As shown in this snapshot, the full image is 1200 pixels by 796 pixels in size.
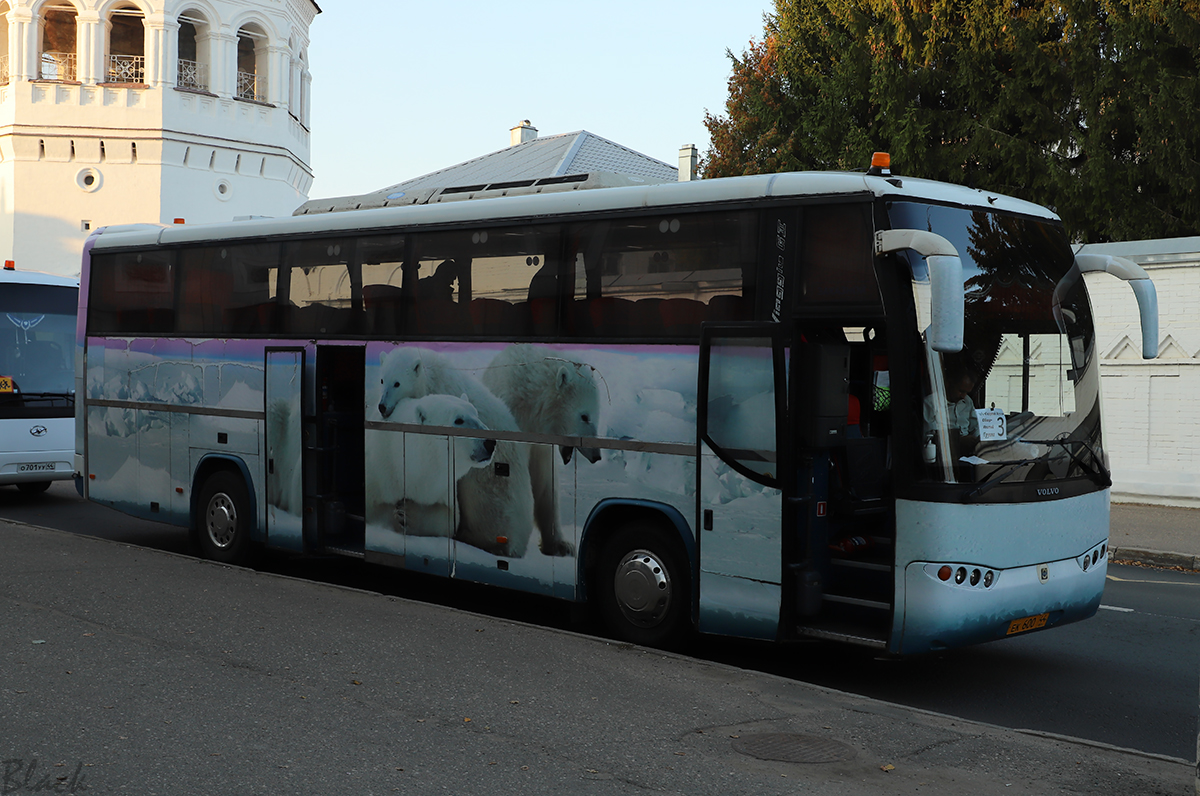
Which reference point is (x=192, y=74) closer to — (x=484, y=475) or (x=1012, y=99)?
(x=1012, y=99)

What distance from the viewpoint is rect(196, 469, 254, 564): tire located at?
11.9 meters

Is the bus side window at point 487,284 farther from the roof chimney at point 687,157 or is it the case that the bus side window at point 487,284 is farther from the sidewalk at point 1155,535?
the roof chimney at point 687,157

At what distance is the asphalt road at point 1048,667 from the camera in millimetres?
7195

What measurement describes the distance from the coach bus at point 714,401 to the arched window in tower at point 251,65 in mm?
39993

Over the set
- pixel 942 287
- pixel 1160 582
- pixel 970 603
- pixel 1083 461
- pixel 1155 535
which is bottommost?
pixel 1160 582

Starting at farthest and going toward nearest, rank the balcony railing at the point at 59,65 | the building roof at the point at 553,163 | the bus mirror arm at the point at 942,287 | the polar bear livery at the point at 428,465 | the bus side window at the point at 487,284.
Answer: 1. the balcony railing at the point at 59,65
2. the building roof at the point at 553,163
3. the polar bear livery at the point at 428,465
4. the bus side window at the point at 487,284
5. the bus mirror arm at the point at 942,287

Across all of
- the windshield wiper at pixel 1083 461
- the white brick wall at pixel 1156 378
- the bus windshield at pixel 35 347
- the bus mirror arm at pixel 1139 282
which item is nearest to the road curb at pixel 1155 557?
the white brick wall at pixel 1156 378

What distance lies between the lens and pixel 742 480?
794 cm

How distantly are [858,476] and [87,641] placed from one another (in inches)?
197

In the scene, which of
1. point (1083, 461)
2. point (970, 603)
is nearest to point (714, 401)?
point (970, 603)

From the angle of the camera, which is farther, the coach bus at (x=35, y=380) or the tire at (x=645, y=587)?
the coach bus at (x=35, y=380)

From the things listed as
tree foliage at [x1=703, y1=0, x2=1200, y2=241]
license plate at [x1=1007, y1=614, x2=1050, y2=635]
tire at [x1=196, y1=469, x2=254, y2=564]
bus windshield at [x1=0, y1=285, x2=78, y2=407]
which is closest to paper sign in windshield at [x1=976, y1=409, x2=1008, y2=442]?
license plate at [x1=1007, y1=614, x2=1050, y2=635]

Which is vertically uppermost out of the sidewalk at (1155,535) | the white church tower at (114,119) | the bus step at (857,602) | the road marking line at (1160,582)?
the white church tower at (114,119)

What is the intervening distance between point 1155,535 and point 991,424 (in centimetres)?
890
